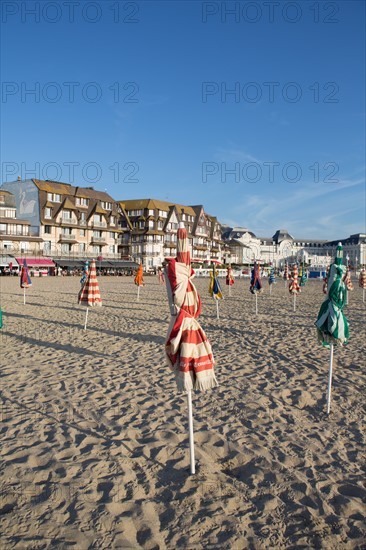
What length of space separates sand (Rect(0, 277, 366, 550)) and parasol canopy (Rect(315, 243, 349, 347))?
1.21 m

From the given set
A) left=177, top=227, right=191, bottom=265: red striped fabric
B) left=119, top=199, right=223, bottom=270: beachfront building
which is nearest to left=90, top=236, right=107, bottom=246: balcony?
left=119, top=199, right=223, bottom=270: beachfront building

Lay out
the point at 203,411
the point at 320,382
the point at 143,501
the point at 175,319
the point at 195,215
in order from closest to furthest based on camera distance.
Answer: the point at 143,501
the point at 175,319
the point at 203,411
the point at 320,382
the point at 195,215

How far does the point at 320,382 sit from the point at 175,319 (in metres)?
4.75

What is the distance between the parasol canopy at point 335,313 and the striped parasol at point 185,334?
9.46 feet

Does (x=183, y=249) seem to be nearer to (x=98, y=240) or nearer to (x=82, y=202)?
(x=98, y=240)

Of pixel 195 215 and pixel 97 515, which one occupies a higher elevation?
pixel 195 215

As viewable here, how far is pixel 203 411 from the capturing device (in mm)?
6125

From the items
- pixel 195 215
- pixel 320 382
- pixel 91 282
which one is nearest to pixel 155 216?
pixel 195 215

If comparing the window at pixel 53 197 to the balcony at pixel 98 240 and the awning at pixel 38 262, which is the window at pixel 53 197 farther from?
the awning at pixel 38 262

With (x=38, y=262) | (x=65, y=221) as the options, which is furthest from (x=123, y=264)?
(x=38, y=262)

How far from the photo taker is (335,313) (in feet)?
20.4

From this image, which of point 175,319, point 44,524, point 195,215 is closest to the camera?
point 44,524

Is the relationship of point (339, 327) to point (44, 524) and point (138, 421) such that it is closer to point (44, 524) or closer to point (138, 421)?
point (138, 421)

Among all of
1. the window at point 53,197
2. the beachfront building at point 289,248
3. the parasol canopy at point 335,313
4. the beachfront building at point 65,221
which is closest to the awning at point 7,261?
the beachfront building at point 65,221
